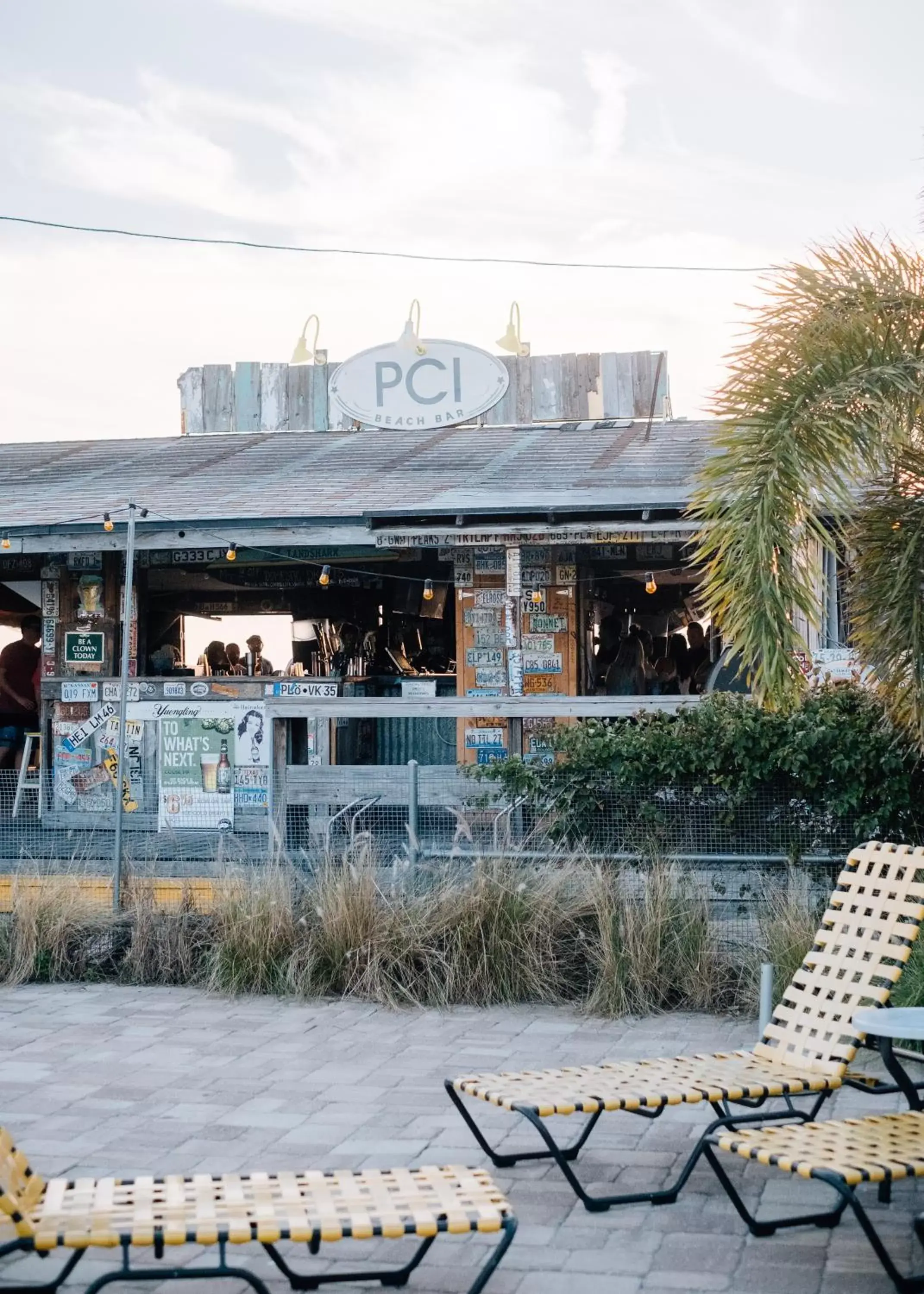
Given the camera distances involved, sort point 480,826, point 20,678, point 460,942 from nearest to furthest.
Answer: point 460,942 < point 480,826 < point 20,678

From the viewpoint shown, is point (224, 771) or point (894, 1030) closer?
point (894, 1030)

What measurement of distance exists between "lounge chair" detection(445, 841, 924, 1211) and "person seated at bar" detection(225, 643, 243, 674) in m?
9.76

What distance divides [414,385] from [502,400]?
1951 mm

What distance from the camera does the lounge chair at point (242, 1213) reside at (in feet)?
10.6

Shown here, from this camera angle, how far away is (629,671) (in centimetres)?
1377

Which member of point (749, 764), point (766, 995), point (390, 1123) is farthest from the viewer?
point (749, 764)

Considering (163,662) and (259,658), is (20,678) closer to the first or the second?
(163,662)

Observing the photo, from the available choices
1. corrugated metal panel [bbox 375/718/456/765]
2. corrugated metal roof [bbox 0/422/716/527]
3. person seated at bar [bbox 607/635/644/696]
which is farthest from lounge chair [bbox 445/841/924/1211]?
person seated at bar [bbox 607/635/644/696]

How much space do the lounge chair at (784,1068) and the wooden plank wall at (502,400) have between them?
11788 mm

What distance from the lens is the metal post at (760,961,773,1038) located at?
19.4 feet

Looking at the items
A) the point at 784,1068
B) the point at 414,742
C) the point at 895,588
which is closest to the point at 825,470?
the point at 895,588

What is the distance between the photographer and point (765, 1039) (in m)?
5.07

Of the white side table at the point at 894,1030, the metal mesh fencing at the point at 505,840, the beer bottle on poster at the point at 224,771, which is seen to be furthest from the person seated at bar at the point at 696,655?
the white side table at the point at 894,1030

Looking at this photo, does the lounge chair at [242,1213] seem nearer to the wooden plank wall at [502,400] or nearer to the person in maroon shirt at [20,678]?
the person in maroon shirt at [20,678]
